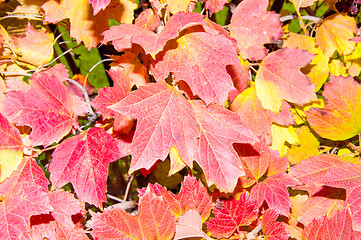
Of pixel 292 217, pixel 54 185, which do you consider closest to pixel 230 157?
pixel 292 217

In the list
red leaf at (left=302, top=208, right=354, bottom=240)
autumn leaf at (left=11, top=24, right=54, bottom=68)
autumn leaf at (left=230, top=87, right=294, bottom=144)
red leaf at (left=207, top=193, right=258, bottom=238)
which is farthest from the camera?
→ autumn leaf at (left=11, top=24, right=54, bottom=68)

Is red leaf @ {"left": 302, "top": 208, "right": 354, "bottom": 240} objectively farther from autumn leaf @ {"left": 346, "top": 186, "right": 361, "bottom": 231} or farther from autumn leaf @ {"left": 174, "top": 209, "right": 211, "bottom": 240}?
autumn leaf @ {"left": 174, "top": 209, "right": 211, "bottom": 240}

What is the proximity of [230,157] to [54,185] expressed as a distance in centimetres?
35

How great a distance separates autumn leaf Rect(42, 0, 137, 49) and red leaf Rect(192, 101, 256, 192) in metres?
0.30

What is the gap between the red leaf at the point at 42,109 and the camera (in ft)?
2.26

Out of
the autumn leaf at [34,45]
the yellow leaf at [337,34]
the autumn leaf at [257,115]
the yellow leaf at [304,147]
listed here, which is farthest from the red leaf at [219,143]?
the autumn leaf at [34,45]

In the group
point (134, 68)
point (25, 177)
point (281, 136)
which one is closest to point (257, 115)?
point (281, 136)

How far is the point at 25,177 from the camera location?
708 millimetres

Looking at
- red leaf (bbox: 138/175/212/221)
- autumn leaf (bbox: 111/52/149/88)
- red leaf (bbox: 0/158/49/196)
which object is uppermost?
autumn leaf (bbox: 111/52/149/88)

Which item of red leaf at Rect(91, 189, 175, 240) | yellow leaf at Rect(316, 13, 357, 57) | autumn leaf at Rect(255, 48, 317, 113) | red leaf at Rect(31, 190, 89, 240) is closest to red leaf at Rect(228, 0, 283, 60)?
autumn leaf at Rect(255, 48, 317, 113)

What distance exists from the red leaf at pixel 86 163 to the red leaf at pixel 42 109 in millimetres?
42

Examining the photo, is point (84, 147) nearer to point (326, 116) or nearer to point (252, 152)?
point (252, 152)

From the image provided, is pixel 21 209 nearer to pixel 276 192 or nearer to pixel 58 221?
pixel 58 221

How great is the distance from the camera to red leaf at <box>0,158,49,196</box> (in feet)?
2.27
